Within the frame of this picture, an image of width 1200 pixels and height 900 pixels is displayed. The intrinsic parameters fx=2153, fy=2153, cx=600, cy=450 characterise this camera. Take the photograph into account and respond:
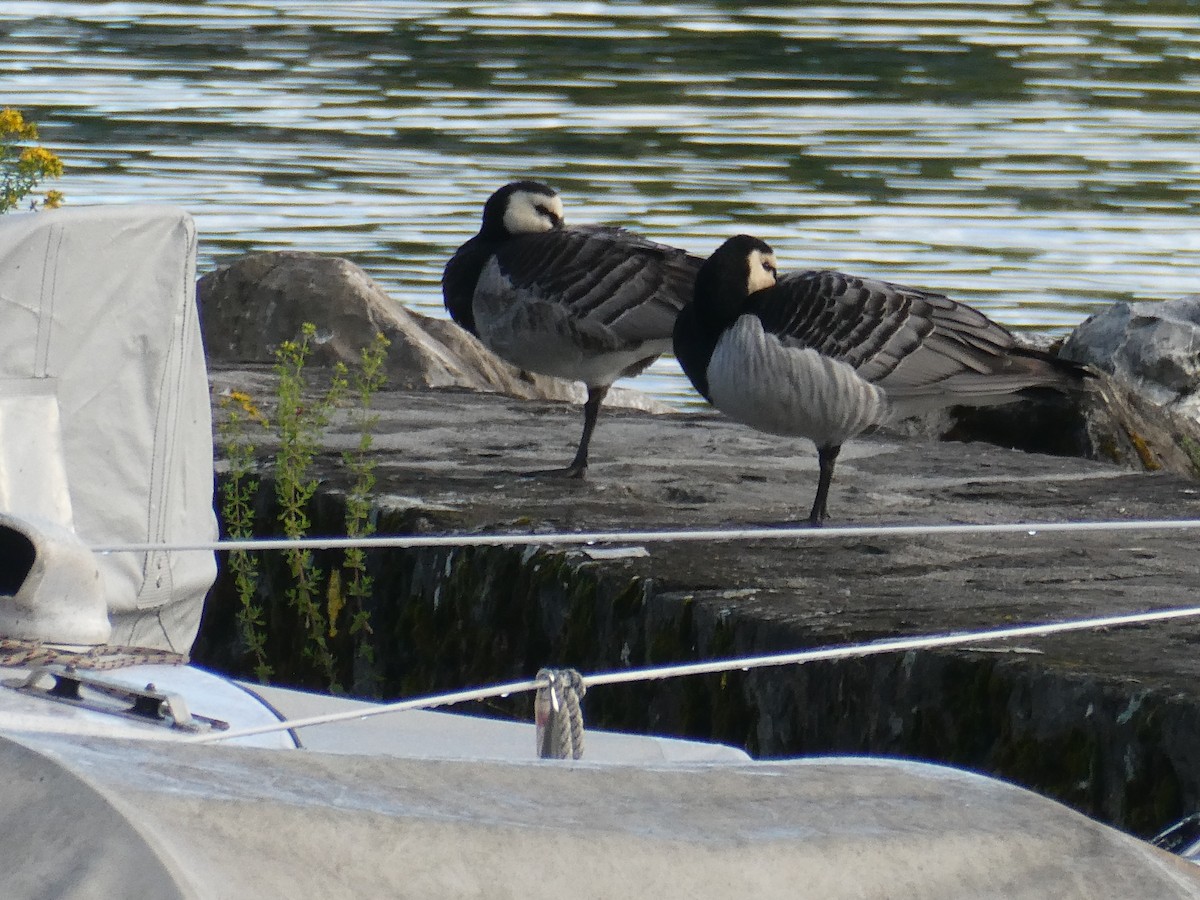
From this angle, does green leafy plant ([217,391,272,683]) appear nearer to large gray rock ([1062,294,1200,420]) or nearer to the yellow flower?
the yellow flower

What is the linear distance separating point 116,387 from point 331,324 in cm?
512

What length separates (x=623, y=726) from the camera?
4660 millimetres

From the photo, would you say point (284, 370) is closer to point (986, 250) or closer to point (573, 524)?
point (573, 524)

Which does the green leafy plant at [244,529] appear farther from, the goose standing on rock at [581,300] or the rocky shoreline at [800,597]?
the goose standing on rock at [581,300]

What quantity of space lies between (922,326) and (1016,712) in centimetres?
218

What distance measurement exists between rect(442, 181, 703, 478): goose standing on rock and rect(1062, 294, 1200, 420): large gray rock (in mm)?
2941

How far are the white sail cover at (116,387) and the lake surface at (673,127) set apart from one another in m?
7.71

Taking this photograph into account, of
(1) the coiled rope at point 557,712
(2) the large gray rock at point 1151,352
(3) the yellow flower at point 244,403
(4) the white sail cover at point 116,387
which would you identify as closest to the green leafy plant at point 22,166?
(3) the yellow flower at point 244,403

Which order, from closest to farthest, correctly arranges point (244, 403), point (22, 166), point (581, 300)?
point (244, 403) → point (581, 300) → point (22, 166)

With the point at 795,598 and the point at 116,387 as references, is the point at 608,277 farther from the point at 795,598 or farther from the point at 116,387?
the point at 116,387

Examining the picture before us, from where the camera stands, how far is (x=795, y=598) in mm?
4492

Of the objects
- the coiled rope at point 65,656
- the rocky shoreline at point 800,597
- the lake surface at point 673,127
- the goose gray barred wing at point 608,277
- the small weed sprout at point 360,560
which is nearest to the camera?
the coiled rope at point 65,656

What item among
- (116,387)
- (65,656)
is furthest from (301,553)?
(65,656)

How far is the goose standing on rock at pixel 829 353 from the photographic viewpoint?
5.53 m
